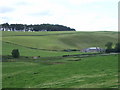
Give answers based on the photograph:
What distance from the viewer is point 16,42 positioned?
131000mm

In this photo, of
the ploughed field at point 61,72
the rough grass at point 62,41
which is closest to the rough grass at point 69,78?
the ploughed field at point 61,72

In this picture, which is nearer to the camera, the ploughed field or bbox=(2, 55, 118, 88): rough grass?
bbox=(2, 55, 118, 88): rough grass

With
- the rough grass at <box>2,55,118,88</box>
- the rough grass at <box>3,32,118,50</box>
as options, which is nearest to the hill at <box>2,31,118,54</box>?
the rough grass at <box>3,32,118,50</box>

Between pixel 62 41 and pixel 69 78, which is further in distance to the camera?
pixel 62 41

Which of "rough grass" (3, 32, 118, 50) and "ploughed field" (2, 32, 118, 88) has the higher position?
"rough grass" (3, 32, 118, 50)

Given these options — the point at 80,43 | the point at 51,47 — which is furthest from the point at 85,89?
Answer: the point at 80,43

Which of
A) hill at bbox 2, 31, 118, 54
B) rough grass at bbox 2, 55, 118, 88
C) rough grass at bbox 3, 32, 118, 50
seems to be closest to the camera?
rough grass at bbox 2, 55, 118, 88

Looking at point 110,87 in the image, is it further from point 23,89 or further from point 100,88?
point 23,89

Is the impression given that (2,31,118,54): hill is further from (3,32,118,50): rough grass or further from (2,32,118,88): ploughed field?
(2,32,118,88): ploughed field

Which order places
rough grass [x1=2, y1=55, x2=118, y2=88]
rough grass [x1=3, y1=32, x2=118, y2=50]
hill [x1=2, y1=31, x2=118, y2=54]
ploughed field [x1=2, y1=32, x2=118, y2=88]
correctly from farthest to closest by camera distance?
1. rough grass [x1=3, y1=32, x2=118, y2=50]
2. hill [x1=2, y1=31, x2=118, y2=54]
3. ploughed field [x1=2, y1=32, x2=118, y2=88]
4. rough grass [x1=2, y1=55, x2=118, y2=88]

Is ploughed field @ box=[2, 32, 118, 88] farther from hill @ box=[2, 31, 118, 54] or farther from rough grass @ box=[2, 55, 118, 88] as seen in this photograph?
hill @ box=[2, 31, 118, 54]

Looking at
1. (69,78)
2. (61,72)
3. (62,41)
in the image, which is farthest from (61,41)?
(69,78)

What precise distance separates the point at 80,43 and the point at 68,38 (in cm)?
1444

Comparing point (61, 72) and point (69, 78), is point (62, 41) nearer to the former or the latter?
point (61, 72)
